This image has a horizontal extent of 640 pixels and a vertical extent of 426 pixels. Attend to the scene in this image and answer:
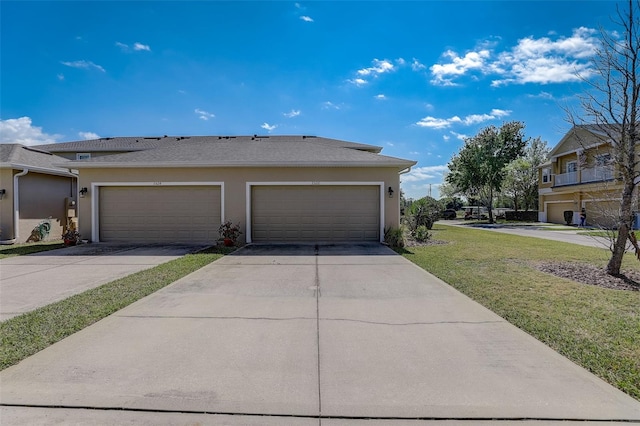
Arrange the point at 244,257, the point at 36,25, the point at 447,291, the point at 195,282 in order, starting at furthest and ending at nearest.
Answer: the point at 36,25
the point at 244,257
the point at 195,282
the point at 447,291

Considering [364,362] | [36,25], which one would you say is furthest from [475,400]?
[36,25]

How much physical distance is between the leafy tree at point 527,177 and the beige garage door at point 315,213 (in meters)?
30.7

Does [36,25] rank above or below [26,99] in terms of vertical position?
above

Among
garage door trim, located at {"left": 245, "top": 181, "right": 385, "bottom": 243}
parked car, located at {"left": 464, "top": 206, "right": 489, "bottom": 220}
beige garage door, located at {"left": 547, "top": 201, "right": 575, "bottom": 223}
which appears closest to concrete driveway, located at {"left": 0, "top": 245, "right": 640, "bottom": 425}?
garage door trim, located at {"left": 245, "top": 181, "right": 385, "bottom": 243}

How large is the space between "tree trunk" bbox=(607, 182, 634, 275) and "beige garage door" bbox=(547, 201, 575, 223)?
22.9m

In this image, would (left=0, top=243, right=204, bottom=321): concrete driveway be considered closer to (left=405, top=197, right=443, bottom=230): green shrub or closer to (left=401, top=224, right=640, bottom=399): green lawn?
(left=401, top=224, right=640, bottom=399): green lawn

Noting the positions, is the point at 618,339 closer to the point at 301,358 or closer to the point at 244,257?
the point at 301,358

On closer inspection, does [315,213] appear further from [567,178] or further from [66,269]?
[567,178]

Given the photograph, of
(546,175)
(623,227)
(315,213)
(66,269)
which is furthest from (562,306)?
(546,175)

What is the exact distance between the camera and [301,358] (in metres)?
3.20

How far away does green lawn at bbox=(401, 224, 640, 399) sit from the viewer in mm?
3172

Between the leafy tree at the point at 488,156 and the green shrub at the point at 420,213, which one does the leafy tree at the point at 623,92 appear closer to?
the green shrub at the point at 420,213

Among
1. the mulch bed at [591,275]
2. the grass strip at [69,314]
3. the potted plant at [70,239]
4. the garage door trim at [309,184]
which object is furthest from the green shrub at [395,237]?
the potted plant at [70,239]

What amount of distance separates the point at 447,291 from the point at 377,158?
739 centimetres
